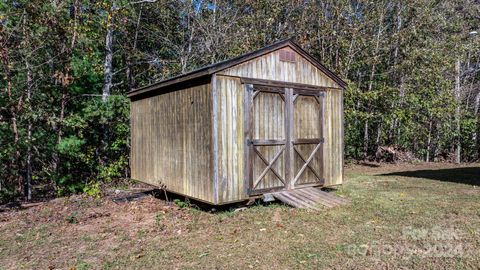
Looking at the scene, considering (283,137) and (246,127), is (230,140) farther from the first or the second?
(283,137)

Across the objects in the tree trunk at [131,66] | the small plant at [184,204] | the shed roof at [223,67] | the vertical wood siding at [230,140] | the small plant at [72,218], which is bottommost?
the small plant at [72,218]

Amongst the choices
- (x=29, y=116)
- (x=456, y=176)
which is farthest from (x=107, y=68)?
(x=456, y=176)

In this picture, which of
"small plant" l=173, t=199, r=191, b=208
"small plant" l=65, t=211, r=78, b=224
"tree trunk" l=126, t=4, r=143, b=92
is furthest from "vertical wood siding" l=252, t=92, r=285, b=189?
"tree trunk" l=126, t=4, r=143, b=92

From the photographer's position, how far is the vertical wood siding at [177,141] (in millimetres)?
6453

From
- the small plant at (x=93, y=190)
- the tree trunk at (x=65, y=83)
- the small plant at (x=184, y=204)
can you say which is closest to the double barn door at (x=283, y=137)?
the small plant at (x=184, y=204)

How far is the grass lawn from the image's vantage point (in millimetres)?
4191

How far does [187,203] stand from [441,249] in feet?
15.5

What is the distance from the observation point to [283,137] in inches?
289

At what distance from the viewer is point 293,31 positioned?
14953mm

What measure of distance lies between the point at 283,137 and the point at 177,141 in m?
2.30

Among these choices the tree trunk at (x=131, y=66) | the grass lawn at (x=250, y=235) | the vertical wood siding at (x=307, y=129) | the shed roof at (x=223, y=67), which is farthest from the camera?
the tree trunk at (x=131, y=66)

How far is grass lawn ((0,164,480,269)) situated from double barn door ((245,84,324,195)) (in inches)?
28.5

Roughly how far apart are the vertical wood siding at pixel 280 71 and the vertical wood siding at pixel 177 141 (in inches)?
35.3

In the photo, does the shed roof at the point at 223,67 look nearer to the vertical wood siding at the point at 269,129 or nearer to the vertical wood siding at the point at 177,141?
the vertical wood siding at the point at 177,141
